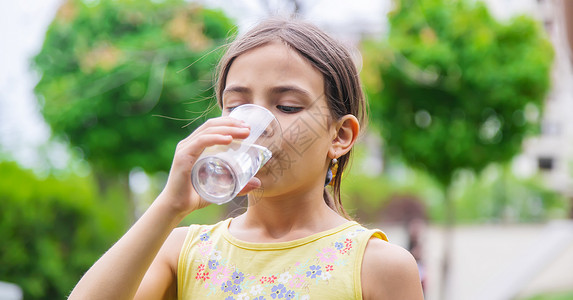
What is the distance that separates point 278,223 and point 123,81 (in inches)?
291

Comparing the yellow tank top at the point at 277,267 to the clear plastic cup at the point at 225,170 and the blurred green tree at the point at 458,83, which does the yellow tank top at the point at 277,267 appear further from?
the blurred green tree at the point at 458,83

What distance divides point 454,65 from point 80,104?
519 centimetres

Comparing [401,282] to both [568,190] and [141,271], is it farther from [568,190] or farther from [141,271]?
[568,190]

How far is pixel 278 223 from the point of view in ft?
5.66

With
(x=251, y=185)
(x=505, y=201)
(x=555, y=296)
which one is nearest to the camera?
(x=251, y=185)

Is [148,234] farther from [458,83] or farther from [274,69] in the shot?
[458,83]

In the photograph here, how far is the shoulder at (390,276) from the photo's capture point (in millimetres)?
1503

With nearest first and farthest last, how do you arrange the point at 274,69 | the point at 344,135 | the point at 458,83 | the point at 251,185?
the point at 251,185
the point at 274,69
the point at 344,135
the point at 458,83

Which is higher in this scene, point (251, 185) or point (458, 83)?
point (458, 83)

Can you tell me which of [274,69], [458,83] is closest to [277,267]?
[274,69]

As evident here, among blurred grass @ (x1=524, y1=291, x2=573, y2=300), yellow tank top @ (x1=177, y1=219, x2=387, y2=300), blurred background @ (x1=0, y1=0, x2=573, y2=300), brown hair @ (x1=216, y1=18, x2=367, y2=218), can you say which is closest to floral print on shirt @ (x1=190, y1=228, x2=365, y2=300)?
yellow tank top @ (x1=177, y1=219, x2=387, y2=300)

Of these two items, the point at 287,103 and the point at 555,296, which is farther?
the point at 555,296

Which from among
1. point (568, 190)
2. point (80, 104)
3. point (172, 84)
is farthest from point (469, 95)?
point (568, 190)

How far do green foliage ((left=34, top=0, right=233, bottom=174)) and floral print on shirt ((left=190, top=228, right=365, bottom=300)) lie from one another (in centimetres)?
654
